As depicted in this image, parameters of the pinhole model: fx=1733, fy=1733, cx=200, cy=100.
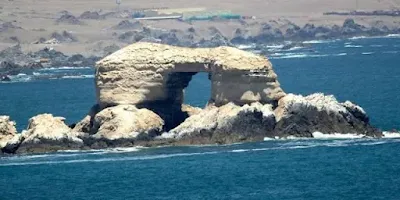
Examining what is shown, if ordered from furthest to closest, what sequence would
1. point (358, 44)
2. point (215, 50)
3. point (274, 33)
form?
point (274, 33) → point (358, 44) → point (215, 50)

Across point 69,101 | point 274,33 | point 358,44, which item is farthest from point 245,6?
point 69,101

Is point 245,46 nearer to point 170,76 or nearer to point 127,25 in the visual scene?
point 127,25

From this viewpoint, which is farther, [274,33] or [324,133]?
[274,33]

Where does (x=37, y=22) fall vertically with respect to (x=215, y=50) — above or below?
below

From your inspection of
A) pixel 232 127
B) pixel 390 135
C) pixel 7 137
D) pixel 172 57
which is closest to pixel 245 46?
pixel 172 57

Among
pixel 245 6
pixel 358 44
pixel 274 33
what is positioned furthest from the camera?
pixel 245 6

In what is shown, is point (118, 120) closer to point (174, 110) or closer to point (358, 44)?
point (174, 110)

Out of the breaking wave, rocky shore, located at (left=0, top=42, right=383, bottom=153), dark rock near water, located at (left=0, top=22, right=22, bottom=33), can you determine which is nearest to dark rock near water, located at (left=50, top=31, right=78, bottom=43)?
dark rock near water, located at (left=0, top=22, right=22, bottom=33)

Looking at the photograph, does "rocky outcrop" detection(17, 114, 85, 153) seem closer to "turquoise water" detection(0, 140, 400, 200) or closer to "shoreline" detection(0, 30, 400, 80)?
"turquoise water" detection(0, 140, 400, 200)
